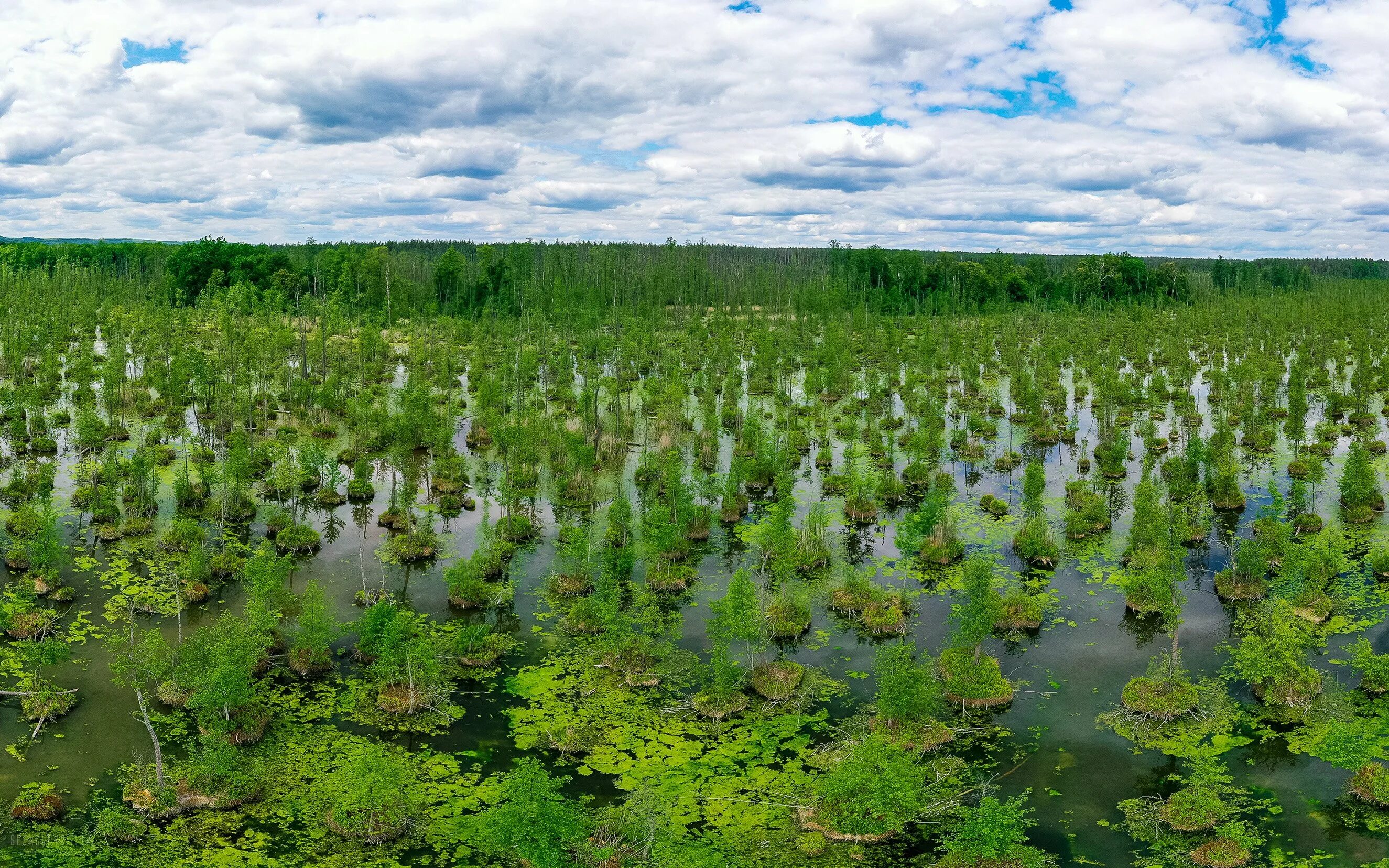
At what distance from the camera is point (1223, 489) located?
201ft

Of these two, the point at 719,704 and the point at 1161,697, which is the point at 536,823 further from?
the point at 1161,697

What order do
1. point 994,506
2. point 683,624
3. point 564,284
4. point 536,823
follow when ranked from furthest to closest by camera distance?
point 564,284, point 994,506, point 683,624, point 536,823

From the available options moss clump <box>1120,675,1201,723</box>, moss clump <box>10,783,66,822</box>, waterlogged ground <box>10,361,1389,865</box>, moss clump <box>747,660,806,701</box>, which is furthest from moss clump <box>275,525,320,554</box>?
moss clump <box>1120,675,1201,723</box>

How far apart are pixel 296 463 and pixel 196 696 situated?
3918 centimetres

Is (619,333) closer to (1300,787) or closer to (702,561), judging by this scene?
(702,561)

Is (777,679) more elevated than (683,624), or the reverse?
(683,624)

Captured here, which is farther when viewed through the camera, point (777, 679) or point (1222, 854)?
point (777, 679)

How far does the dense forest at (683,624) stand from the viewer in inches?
1157

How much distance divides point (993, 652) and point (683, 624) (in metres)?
13.6

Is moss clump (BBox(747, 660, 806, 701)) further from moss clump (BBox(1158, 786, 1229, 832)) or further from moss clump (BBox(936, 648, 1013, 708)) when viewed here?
moss clump (BBox(1158, 786, 1229, 832))

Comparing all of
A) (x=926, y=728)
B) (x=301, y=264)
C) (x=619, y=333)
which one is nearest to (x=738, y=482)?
(x=926, y=728)

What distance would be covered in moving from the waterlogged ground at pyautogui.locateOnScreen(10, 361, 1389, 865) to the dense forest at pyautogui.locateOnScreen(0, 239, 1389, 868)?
0.20 meters

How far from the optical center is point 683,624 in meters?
44.9

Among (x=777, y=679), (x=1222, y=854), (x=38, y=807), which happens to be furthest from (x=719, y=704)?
(x=38, y=807)
